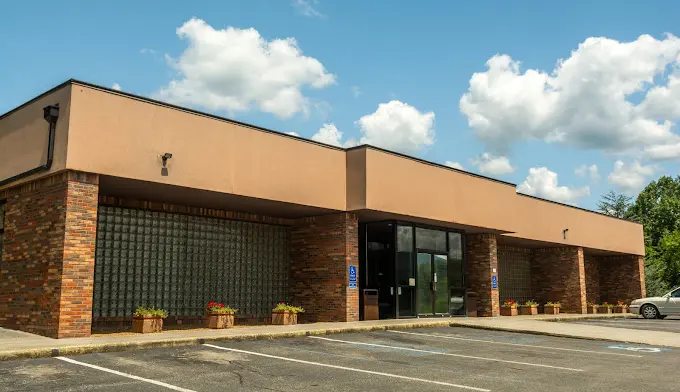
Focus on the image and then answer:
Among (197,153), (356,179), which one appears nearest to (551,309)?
(356,179)

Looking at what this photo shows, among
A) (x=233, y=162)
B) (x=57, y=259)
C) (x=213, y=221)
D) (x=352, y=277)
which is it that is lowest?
(x=352, y=277)

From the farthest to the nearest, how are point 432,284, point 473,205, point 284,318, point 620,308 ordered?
point 620,308 < point 473,205 < point 432,284 < point 284,318

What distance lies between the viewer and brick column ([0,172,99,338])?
513 inches

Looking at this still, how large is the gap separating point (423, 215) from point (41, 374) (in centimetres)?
1375

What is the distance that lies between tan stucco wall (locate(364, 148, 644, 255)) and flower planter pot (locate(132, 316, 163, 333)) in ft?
22.8

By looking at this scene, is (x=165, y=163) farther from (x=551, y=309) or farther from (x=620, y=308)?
(x=620, y=308)

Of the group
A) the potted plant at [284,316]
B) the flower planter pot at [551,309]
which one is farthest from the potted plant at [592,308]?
the potted plant at [284,316]

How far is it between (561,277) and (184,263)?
20240 mm

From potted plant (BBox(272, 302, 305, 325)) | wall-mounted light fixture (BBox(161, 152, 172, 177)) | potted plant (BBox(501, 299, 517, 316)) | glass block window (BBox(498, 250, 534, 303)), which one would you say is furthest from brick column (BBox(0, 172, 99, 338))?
glass block window (BBox(498, 250, 534, 303))

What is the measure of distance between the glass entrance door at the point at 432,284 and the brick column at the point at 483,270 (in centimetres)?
191

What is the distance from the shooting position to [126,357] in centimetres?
1080

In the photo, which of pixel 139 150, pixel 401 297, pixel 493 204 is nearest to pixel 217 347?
pixel 139 150

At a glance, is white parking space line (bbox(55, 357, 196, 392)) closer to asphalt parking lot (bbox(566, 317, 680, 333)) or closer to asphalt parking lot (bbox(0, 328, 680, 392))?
asphalt parking lot (bbox(0, 328, 680, 392))

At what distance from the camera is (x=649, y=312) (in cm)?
2853
